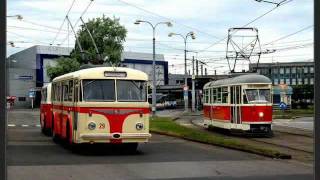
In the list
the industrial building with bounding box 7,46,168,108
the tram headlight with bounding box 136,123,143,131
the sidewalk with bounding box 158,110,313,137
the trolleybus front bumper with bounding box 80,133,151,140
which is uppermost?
the industrial building with bounding box 7,46,168,108

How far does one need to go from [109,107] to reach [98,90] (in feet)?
2.46

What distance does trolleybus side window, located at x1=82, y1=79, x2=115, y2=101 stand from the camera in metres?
19.0

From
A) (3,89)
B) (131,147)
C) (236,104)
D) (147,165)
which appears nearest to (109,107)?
(131,147)

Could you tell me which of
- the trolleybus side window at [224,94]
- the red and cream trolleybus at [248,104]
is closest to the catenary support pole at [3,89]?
the red and cream trolleybus at [248,104]

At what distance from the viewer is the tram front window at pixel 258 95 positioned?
3014 cm

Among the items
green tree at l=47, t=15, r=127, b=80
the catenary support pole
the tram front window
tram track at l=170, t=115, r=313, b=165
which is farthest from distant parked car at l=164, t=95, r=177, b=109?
the catenary support pole

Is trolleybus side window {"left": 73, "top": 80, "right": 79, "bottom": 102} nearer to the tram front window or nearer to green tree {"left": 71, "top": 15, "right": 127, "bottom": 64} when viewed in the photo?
the tram front window

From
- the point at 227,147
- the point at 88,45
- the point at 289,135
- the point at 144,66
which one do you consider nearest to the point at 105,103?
the point at 227,147

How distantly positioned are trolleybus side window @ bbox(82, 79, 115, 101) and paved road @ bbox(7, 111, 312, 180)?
178cm

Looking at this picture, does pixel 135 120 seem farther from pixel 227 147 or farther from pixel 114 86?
pixel 227 147

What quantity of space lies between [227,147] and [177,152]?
2661 millimetres

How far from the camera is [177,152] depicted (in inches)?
806

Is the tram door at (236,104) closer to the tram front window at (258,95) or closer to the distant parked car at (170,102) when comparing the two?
the tram front window at (258,95)

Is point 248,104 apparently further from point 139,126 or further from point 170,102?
point 170,102
